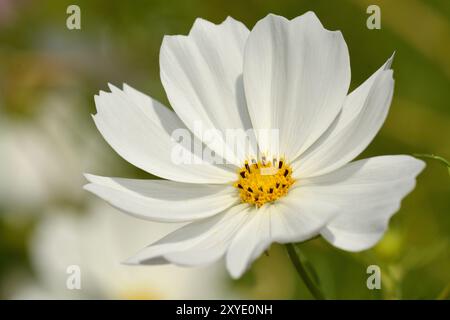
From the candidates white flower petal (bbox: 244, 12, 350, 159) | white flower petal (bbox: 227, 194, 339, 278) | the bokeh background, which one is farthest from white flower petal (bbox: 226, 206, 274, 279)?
the bokeh background

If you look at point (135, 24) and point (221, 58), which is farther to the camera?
point (135, 24)

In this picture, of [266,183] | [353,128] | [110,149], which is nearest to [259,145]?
[266,183]

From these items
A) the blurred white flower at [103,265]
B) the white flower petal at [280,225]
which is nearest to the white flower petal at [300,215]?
the white flower petal at [280,225]

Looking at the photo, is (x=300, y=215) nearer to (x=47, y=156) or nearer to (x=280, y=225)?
(x=280, y=225)

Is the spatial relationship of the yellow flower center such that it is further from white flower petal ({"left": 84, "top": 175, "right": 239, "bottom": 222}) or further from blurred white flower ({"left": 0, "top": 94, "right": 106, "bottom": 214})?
blurred white flower ({"left": 0, "top": 94, "right": 106, "bottom": 214})

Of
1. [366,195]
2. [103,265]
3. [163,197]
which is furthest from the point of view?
[103,265]
